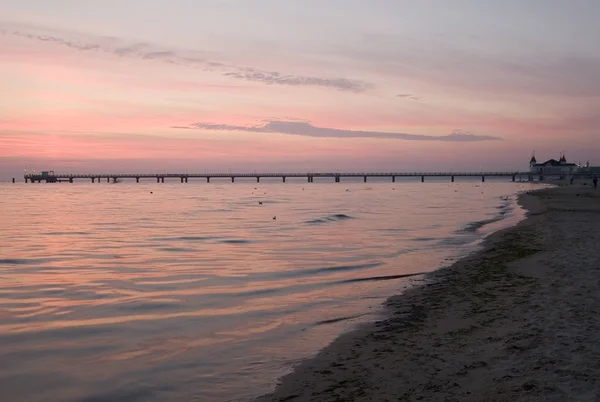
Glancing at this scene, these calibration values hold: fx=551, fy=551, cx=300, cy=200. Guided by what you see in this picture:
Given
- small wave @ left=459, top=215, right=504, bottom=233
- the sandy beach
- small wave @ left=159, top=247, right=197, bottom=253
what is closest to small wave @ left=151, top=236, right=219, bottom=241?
small wave @ left=159, top=247, right=197, bottom=253

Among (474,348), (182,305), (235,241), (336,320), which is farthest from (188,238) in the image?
(474,348)

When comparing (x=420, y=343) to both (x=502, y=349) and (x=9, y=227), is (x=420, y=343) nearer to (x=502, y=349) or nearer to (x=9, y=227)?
(x=502, y=349)

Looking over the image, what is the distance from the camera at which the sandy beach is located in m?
6.11

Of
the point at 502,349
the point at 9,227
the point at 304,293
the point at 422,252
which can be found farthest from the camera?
the point at 9,227

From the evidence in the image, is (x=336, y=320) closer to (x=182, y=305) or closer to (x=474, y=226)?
(x=182, y=305)

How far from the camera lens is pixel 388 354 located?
7.66 meters

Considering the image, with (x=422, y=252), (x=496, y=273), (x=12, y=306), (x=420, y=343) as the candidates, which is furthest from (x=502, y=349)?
(x=422, y=252)

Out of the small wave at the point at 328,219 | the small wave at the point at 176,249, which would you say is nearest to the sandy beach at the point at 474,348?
the small wave at the point at 176,249

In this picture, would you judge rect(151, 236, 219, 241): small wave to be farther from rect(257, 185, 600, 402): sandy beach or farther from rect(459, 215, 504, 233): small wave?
rect(257, 185, 600, 402): sandy beach

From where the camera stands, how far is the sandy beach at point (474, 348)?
20.0 ft

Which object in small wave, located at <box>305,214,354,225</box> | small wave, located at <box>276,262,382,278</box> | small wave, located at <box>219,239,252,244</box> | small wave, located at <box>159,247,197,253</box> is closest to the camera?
small wave, located at <box>276,262,382,278</box>

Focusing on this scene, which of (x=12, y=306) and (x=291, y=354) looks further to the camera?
(x=12, y=306)

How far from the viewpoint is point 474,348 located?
25.0ft

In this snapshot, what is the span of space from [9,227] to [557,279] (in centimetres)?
3007
